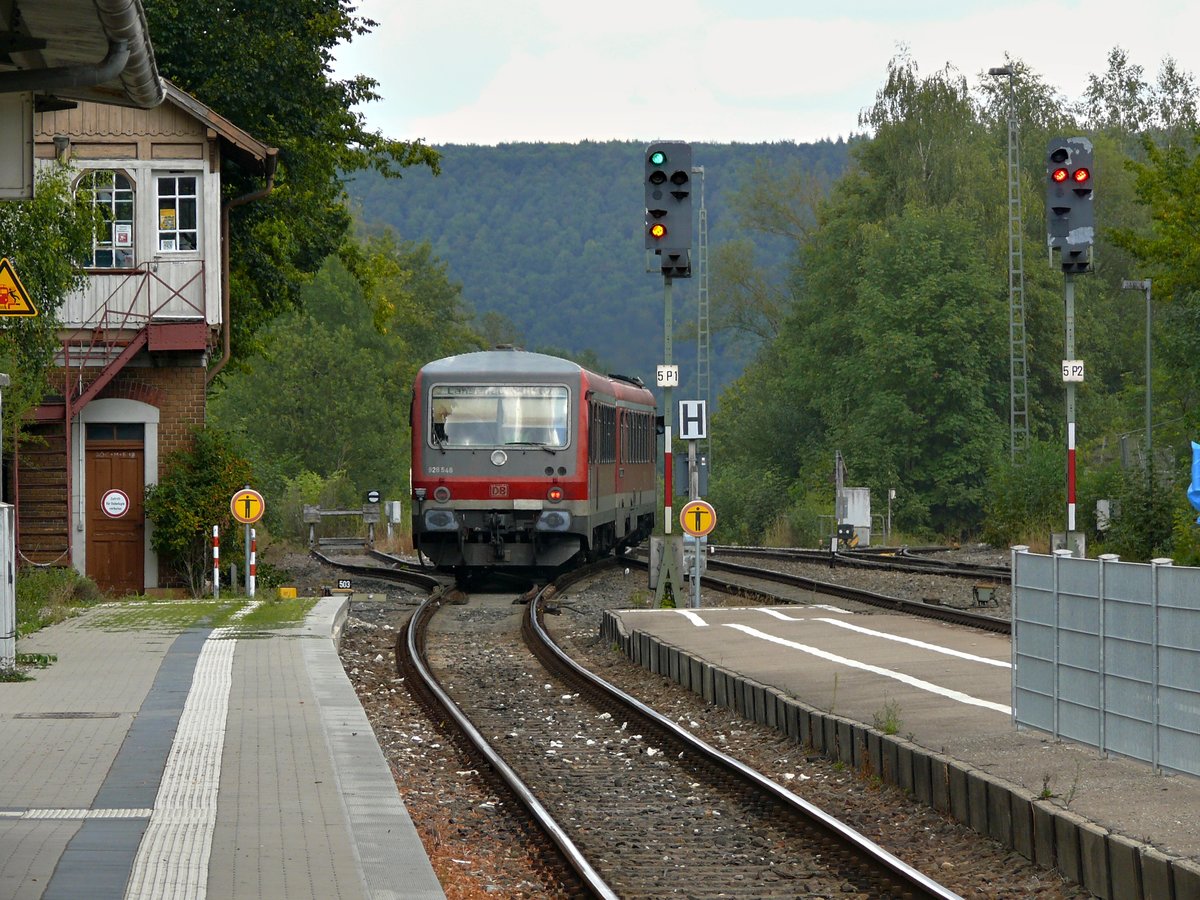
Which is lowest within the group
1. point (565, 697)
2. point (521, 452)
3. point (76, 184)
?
point (565, 697)

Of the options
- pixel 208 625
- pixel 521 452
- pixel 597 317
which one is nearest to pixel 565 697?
pixel 208 625

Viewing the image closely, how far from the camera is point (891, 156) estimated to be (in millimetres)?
67875

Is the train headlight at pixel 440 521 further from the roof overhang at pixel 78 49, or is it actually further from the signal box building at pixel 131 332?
the roof overhang at pixel 78 49

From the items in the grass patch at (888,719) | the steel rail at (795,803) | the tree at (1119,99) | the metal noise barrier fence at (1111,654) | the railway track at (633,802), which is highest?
the tree at (1119,99)

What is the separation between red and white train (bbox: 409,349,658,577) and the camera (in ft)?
89.9

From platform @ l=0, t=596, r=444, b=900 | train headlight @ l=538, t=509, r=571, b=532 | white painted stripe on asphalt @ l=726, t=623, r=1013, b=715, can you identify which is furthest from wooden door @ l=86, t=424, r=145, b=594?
white painted stripe on asphalt @ l=726, t=623, r=1013, b=715

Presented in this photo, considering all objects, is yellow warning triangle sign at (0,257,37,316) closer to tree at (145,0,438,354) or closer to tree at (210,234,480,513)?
tree at (145,0,438,354)

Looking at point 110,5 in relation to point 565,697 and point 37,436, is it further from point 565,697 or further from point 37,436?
point 37,436

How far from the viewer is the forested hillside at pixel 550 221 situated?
156 metres

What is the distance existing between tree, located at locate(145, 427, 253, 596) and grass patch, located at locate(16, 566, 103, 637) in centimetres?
129

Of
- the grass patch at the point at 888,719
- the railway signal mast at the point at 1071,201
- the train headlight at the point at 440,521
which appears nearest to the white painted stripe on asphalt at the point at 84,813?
the grass patch at the point at 888,719

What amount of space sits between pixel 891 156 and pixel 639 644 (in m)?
52.5

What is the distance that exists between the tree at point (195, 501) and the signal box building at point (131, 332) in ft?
0.92

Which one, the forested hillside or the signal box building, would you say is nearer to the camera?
the signal box building
